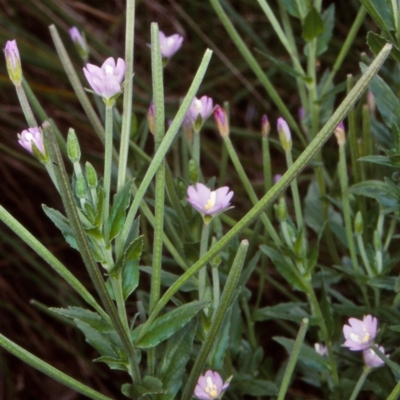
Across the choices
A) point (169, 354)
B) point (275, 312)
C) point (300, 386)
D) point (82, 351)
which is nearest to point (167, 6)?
point (82, 351)

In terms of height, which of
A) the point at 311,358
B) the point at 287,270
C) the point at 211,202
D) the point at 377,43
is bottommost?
the point at 311,358

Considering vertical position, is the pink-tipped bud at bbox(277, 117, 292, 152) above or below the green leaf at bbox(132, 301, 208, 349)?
above

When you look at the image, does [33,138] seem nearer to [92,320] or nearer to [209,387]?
[92,320]

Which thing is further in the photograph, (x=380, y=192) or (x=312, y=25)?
(x=312, y=25)

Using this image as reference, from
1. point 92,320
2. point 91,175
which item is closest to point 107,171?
point 91,175

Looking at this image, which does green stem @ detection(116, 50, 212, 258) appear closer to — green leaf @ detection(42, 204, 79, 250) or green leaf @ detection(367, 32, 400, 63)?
green leaf @ detection(42, 204, 79, 250)

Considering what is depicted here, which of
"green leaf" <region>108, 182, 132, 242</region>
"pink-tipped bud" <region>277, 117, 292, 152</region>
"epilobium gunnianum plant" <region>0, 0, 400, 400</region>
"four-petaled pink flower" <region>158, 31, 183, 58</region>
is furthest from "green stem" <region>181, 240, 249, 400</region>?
"four-petaled pink flower" <region>158, 31, 183, 58</region>
